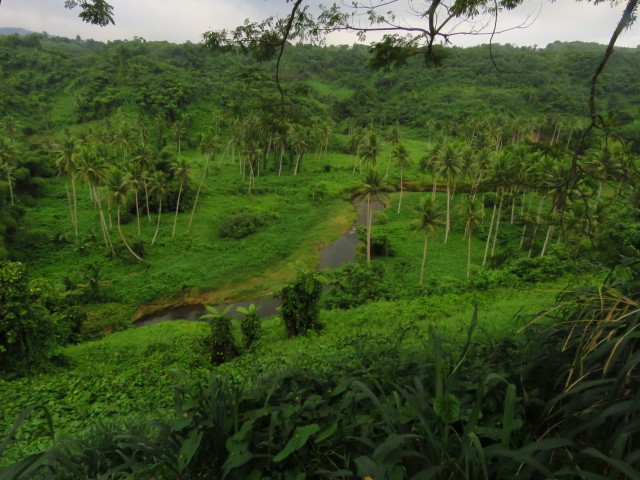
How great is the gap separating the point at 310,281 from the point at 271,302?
1157cm

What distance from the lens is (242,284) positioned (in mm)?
27469

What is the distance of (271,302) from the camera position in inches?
1016

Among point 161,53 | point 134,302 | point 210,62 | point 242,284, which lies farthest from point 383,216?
point 161,53

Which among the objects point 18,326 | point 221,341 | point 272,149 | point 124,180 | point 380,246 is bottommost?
point 380,246

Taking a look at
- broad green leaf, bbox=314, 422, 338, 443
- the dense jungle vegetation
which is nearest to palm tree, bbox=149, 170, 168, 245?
the dense jungle vegetation

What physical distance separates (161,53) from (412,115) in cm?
7466

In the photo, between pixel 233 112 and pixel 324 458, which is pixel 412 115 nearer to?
pixel 233 112

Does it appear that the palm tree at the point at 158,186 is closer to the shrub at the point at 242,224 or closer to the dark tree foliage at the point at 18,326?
the shrub at the point at 242,224

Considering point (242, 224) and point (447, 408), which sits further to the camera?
point (242, 224)

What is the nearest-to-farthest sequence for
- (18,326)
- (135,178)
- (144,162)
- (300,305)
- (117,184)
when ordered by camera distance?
(18,326), (300,305), (117,184), (135,178), (144,162)

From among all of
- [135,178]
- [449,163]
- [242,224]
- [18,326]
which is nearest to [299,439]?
[18,326]

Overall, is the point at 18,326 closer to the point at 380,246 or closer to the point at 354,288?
the point at 354,288

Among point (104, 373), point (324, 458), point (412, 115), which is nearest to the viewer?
point (324, 458)

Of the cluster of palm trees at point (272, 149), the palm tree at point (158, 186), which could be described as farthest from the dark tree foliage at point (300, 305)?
the cluster of palm trees at point (272, 149)
